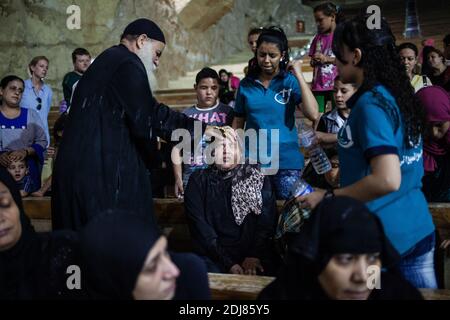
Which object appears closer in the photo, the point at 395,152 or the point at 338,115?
the point at 395,152

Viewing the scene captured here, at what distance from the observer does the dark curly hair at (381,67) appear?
185cm

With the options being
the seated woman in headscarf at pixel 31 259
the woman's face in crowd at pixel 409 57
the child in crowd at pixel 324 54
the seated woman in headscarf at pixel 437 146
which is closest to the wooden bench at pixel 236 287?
the seated woman in headscarf at pixel 31 259

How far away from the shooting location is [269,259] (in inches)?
130

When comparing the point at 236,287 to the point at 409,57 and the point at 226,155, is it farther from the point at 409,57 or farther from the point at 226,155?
the point at 409,57

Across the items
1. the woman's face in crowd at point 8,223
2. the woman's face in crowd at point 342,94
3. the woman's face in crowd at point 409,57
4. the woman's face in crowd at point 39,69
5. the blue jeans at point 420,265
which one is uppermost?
the woman's face in crowd at point 39,69

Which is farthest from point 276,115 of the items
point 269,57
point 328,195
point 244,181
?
point 328,195

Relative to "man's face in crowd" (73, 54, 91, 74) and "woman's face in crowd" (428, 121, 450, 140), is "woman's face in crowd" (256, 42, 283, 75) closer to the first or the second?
"woman's face in crowd" (428, 121, 450, 140)

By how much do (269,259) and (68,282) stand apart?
5.16 feet

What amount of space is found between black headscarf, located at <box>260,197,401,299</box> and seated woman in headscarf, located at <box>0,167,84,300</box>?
2.93 ft

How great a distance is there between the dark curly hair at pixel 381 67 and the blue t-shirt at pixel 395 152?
0.03 m

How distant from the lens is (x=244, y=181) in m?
3.33

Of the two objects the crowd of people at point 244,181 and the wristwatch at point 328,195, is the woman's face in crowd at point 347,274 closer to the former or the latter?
the crowd of people at point 244,181

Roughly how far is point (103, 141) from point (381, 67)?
1.47 meters

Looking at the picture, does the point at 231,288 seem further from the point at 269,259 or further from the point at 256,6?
the point at 256,6
